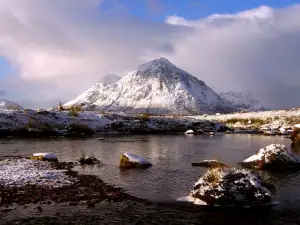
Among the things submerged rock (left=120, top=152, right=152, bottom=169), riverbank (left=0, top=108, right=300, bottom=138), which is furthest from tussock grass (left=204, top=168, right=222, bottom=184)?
riverbank (left=0, top=108, right=300, bottom=138)

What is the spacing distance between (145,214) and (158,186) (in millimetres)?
8282

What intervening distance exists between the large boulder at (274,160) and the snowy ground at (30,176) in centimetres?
2060

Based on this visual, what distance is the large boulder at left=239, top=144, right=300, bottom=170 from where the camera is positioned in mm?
41125

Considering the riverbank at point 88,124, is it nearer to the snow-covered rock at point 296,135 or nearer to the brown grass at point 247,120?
the brown grass at point 247,120

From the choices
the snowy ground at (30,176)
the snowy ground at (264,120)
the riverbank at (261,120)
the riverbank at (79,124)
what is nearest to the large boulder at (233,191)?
the snowy ground at (30,176)

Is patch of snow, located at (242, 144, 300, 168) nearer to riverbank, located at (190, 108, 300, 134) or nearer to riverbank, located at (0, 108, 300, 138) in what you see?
riverbank, located at (0, 108, 300, 138)

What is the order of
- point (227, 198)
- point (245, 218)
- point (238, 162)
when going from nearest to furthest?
1. point (245, 218)
2. point (227, 198)
3. point (238, 162)

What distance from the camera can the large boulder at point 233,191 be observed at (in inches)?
1003

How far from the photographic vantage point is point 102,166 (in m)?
43.2

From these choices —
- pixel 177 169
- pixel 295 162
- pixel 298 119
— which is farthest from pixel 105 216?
pixel 298 119

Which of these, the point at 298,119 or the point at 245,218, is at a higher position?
the point at 298,119

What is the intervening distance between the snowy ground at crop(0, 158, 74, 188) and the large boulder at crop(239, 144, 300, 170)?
20596mm

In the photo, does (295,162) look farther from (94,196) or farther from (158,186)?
(94,196)

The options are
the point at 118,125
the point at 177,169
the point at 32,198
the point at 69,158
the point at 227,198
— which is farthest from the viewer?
the point at 118,125
